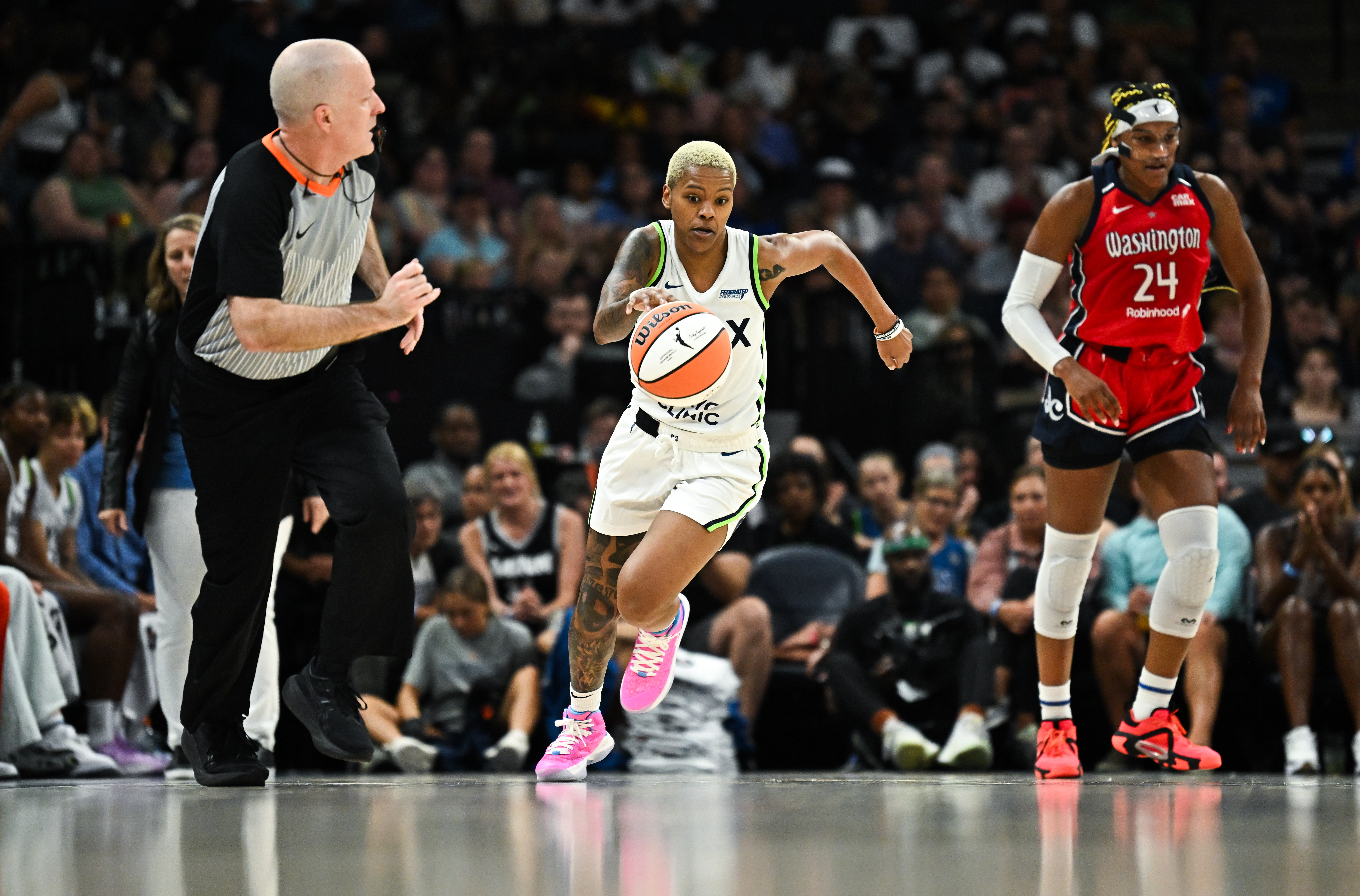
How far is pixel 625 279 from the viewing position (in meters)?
4.78

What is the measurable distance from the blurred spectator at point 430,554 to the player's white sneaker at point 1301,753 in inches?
152

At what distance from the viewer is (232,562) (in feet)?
14.4

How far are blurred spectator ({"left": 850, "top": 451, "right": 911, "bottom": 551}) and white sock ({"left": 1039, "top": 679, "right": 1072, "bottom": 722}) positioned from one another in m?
3.01

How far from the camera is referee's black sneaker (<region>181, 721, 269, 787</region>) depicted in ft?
14.6

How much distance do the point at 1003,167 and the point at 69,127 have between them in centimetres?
674

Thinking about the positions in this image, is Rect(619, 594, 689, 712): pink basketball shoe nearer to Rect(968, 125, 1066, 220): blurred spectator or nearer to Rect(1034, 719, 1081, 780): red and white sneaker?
Rect(1034, 719, 1081, 780): red and white sneaker

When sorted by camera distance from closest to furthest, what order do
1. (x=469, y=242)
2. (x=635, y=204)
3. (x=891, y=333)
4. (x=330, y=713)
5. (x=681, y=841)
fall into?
(x=681, y=841) < (x=330, y=713) < (x=891, y=333) < (x=469, y=242) < (x=635, y=204)

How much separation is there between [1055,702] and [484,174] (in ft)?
23.5

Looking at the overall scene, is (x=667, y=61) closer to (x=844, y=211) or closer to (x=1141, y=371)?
(x=844, y=211)

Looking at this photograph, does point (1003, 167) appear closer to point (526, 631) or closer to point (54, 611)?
point (526, 631)

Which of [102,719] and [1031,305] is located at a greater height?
[1031,305]

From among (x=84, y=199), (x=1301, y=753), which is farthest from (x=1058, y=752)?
(x=84, y=199)

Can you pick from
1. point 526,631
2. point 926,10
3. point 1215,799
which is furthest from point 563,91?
point 1215,799

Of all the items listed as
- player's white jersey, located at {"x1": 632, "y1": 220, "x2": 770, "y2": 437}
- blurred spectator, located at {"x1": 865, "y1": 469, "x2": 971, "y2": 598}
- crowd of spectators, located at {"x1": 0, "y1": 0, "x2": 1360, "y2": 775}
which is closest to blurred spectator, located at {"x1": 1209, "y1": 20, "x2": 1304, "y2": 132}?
crowd of spectators, located at {"x1": 0, "y1": 0, "x2": 1360, "y2": 775}
